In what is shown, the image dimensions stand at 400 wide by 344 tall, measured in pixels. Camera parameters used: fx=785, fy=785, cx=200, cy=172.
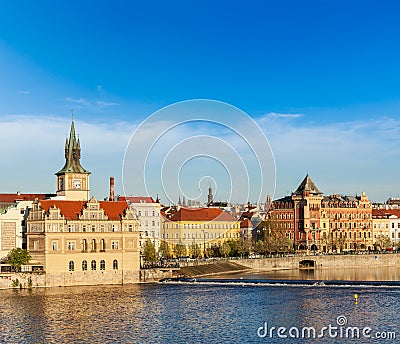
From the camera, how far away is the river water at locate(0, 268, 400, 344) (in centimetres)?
4494

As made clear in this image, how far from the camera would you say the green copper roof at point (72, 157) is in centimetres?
8862

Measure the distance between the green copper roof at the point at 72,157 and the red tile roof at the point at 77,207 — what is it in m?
11.1

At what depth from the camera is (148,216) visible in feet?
350

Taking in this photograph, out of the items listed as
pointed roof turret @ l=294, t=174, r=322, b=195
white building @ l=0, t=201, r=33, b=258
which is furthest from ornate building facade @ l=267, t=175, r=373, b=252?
white building @ l=0, t=201, r=33, b=258

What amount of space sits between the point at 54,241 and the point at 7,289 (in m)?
6.49

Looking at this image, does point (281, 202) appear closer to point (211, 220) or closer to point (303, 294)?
point (211, 220)

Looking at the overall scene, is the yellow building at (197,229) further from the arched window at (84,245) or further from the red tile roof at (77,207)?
the arched window at (84,245)

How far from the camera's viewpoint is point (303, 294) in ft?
205

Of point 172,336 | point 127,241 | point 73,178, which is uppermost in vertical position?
point 73,178

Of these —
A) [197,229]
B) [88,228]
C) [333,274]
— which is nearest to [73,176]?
[88,228]

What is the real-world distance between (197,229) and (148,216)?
10226 mm

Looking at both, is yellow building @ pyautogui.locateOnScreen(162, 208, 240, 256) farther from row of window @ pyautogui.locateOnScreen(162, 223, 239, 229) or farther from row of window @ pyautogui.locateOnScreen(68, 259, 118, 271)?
row of window @ pyautogui.locateOnScreen(68, 259, 118, 271)

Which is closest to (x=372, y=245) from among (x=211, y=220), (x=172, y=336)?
(x=211, y=220)

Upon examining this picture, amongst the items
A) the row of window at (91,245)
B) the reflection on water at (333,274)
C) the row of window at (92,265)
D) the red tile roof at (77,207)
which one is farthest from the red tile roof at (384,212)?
the row of window at (92,265)
